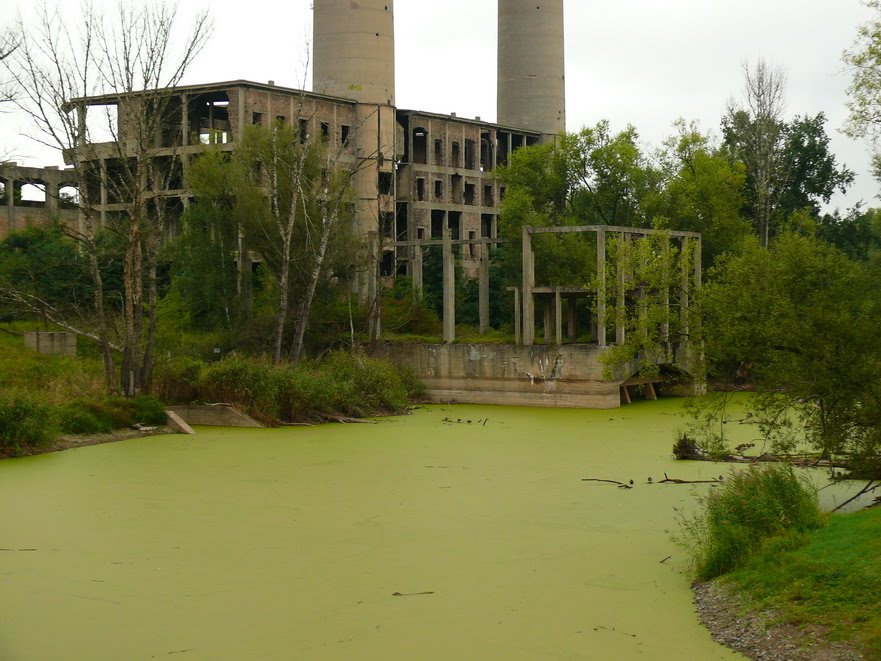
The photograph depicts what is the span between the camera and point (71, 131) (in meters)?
21.8

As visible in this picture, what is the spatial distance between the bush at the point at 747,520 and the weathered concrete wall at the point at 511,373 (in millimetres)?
15746

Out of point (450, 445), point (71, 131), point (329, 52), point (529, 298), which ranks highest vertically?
point (329, 52)

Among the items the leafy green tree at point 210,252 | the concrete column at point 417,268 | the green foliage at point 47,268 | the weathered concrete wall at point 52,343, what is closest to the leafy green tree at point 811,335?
the green foliage at point 47,268

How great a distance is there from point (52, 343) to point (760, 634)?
23539 mm

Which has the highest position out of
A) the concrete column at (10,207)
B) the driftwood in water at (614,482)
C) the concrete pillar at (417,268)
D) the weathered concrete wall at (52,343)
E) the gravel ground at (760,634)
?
the concrete column at (10,207)

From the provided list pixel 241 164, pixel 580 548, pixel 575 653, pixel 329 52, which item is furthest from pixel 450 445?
pixel 329 52

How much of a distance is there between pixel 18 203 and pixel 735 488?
41851mm

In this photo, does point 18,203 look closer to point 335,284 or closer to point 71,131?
point 335,284

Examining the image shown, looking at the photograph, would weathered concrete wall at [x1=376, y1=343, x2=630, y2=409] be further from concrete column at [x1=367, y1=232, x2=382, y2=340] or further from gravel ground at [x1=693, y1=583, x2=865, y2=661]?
gravel ground at [x1=693, y1=583, x2=865, y2=661]

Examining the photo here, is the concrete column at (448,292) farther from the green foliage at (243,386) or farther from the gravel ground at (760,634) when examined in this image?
the gravel ground at (760,634)

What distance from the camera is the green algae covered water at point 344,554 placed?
8219 mm

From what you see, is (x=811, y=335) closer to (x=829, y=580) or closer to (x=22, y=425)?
(x=829, y=580)

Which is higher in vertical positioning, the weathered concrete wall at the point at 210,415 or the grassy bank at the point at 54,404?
the grassy bank at the point at 54,404

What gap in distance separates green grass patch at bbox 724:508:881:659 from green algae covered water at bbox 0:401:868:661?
Result: 573mm
